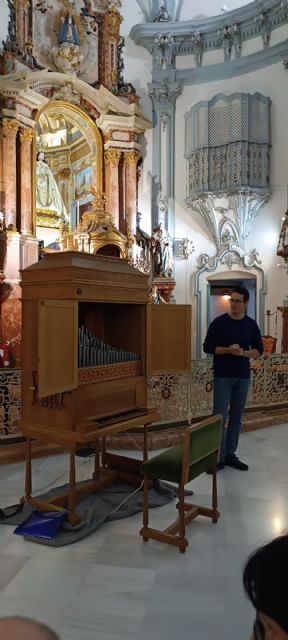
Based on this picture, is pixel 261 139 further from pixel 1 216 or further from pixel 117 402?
pixel 117 402

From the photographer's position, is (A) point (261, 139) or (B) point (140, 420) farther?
(A) point (261, 139)

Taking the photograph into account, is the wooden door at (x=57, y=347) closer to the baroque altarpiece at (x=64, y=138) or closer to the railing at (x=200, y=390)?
the railing at (x=200, y=390)

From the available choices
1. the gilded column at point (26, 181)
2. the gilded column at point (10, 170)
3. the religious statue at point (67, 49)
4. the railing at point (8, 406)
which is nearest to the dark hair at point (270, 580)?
the railing at point (8, 406)

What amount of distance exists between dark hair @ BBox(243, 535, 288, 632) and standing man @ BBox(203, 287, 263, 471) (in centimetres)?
367

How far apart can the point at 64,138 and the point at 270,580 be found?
14297mm

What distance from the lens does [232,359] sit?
4.57 meters

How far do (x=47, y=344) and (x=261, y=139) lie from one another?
11.1 meters

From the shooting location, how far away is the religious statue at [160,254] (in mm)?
12836

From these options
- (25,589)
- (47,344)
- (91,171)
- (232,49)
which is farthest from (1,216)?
(25,589)

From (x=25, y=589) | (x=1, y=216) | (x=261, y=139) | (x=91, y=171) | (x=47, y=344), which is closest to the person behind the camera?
(x=25, y=589)

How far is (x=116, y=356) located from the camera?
398 centimetres

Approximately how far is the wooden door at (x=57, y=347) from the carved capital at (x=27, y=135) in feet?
31.1

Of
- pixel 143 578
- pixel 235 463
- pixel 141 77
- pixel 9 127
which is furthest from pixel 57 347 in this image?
pixel 141 77

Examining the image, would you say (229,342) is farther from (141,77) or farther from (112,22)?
(112,22)
